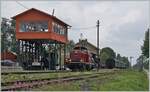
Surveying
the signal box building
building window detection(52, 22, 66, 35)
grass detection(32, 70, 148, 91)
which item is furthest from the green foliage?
grass detection(32, 70, 148, 91)

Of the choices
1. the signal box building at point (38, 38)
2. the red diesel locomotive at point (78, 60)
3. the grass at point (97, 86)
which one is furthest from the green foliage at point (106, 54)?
the grass at point (97, 86)

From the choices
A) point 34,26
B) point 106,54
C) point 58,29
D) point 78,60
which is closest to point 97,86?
point 78,60

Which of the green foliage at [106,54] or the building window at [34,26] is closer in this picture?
the building window at [34,26]

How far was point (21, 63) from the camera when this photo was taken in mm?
46469

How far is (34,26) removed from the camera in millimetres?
45781

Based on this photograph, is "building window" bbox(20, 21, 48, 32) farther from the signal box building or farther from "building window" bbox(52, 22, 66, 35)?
"building window" bbox(52, 22, 66, 35)

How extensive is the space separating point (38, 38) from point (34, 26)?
1844 millimetres

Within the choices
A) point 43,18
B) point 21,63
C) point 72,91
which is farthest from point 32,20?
point 72,91

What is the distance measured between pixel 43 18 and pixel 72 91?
3409 cm

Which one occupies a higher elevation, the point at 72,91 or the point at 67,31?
the point at 67,31

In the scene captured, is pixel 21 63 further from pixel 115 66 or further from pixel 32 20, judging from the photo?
pixel 115 66

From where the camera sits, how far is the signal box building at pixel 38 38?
4497cm

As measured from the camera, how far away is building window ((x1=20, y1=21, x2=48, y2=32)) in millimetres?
45188

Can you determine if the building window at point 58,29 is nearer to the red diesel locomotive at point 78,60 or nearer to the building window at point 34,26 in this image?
the building window at point 34,26
